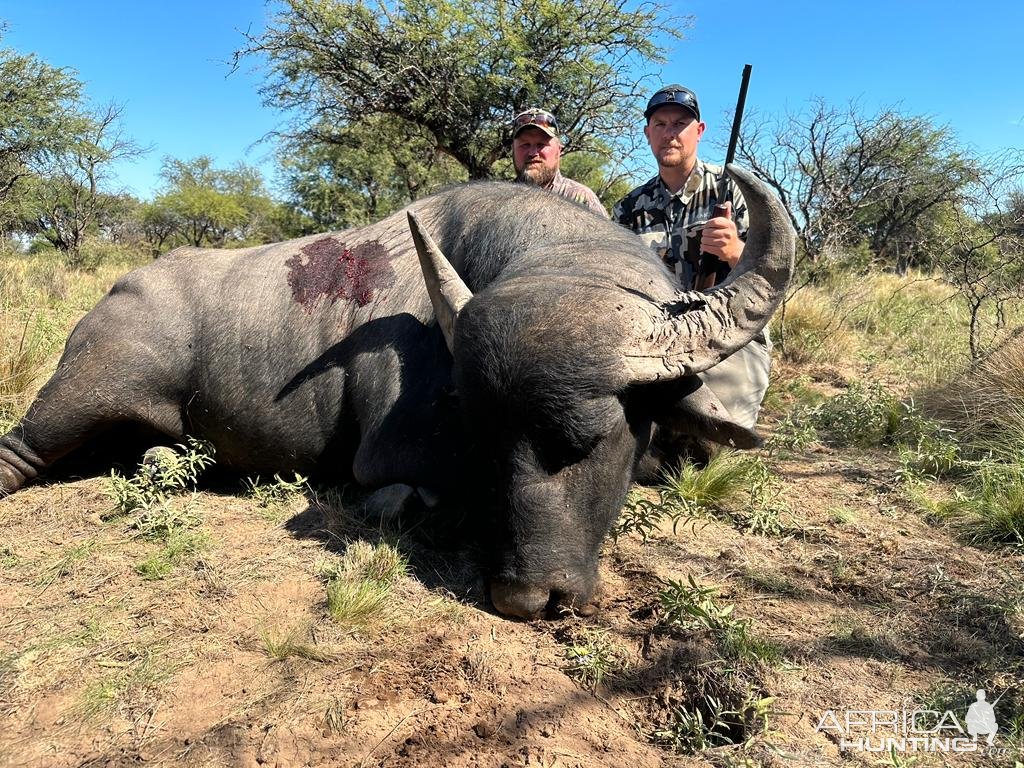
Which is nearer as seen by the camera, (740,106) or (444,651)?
(444,651)

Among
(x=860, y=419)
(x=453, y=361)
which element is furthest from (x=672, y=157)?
(x=453, y=361)

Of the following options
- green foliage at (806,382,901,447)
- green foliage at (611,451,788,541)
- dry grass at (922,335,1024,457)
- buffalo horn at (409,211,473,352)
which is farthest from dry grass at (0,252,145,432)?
dry grass at (922,335,1024,457)

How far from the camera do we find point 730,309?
9.72 ft

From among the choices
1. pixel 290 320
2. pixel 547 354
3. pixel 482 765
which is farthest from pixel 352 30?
pixel 482 765

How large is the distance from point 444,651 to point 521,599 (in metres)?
0.38

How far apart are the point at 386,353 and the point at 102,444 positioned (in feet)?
7.93

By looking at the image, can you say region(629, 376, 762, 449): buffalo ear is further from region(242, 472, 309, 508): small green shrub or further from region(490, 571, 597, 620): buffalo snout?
region(242, 472, 309, 508): small green shrub

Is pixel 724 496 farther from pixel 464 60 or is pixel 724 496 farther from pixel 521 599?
pixel 464 60

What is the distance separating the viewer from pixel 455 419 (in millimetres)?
3584

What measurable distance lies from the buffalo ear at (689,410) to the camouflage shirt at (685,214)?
264 centimetres

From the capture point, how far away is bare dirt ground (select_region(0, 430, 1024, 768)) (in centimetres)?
215

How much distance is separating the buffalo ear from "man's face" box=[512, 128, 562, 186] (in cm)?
402

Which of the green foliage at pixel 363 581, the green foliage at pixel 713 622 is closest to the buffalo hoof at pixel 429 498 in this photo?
the green foliage at pixel 363 581

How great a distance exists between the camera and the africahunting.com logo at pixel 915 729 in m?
2.16
